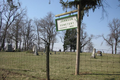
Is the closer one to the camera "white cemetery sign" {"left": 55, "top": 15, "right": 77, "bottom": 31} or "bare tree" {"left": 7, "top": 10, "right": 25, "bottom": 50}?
"white cemetery sign" {"left": 55, "top": 15, "right": 77, "bottom": 31}

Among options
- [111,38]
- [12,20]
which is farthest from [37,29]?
[111,38]

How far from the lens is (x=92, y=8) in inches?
204

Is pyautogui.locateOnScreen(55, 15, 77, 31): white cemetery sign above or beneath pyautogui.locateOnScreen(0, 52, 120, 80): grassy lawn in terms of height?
above

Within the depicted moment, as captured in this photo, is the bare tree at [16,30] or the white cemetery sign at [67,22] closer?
the white cemetery sign at [67,22]

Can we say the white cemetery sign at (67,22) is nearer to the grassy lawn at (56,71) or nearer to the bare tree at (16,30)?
the grassy lawn at (56,71)

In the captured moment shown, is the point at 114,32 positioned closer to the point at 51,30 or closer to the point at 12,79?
the point at 51,30

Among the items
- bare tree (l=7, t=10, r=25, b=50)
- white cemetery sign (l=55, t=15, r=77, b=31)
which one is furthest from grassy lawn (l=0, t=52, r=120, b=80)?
bare tree (l=7, t=10, r=25, b=50)

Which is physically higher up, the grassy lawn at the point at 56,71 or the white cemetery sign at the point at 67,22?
the white cemetery sign at the point at 67,22

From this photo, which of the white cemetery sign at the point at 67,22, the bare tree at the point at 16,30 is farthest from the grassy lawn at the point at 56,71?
the bare tree at the point at 16,30

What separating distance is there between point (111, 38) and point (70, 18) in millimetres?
36638

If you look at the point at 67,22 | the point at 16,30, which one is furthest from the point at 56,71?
the point at 16,30

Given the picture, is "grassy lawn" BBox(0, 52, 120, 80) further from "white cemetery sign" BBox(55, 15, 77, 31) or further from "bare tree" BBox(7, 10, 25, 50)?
"bare tree" BBox(7, 10, 25, 50)

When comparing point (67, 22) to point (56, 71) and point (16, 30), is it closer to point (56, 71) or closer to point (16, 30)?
point (56, 71)

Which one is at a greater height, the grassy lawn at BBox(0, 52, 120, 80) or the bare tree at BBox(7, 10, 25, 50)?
the bare tree at BBox(7, 10, 25, 50)
